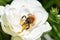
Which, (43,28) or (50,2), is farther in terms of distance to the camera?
(50,2)

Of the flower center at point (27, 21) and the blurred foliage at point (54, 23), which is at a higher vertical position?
the flower center at point (27, 21)

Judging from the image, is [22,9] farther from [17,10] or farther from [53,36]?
[53,36]

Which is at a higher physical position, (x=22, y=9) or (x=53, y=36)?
(x=22, y=9)

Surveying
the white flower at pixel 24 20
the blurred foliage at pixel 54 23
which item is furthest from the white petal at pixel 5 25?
the blurred foliage at pixel 54 23

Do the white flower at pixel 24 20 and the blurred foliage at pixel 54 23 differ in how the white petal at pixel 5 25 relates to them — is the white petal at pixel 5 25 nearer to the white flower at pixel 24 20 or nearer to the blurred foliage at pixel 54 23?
the white flower at pixel 24 20

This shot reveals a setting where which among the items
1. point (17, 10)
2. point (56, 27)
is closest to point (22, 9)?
point (17, 10)

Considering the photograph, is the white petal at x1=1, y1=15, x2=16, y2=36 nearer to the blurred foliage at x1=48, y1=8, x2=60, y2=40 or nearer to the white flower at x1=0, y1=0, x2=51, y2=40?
the white flower at x1=0, y1=0, x2=51, y2=40

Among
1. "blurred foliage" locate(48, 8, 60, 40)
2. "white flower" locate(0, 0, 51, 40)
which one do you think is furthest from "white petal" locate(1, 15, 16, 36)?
"blurred foliage" locate(48, 8, 60, 40)

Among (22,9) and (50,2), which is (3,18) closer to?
(22,9)
